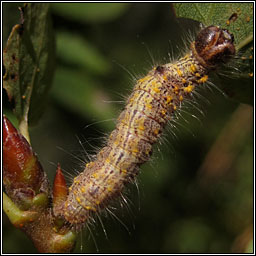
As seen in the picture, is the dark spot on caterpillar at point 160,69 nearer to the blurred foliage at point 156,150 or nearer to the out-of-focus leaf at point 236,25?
the out-of-focus leaf at point 236,25

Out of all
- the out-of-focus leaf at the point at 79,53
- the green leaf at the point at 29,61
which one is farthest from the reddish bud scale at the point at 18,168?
the out-of-focus leaf at the point at 79,53

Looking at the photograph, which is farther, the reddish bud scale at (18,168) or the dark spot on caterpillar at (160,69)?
the dark spot on caterpillar at (160,69)

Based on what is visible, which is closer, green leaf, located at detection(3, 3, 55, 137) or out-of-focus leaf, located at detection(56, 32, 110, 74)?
green leaf, located at detection(3, 3, 55, 137)

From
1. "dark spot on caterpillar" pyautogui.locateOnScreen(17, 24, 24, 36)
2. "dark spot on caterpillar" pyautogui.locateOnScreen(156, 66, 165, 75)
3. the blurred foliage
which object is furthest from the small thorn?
the blurred foliage

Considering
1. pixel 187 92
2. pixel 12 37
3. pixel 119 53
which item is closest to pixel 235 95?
pixel 187 92

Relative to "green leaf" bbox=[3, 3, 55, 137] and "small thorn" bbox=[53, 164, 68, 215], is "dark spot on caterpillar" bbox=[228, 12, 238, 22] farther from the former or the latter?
"small thorn" bbox=[53, 164, 68, 215]

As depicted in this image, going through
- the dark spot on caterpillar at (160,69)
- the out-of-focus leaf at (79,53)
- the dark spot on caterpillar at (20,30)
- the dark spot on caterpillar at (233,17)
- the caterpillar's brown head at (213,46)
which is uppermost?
the dark spot on caterpillar at (233,17)

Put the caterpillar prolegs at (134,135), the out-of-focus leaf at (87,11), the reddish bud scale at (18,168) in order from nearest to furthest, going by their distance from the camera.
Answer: the reddish bud scale at (18,168) < the caterpillar prolegs at (134,135) < the out-of-focus leaf at (87,11)
